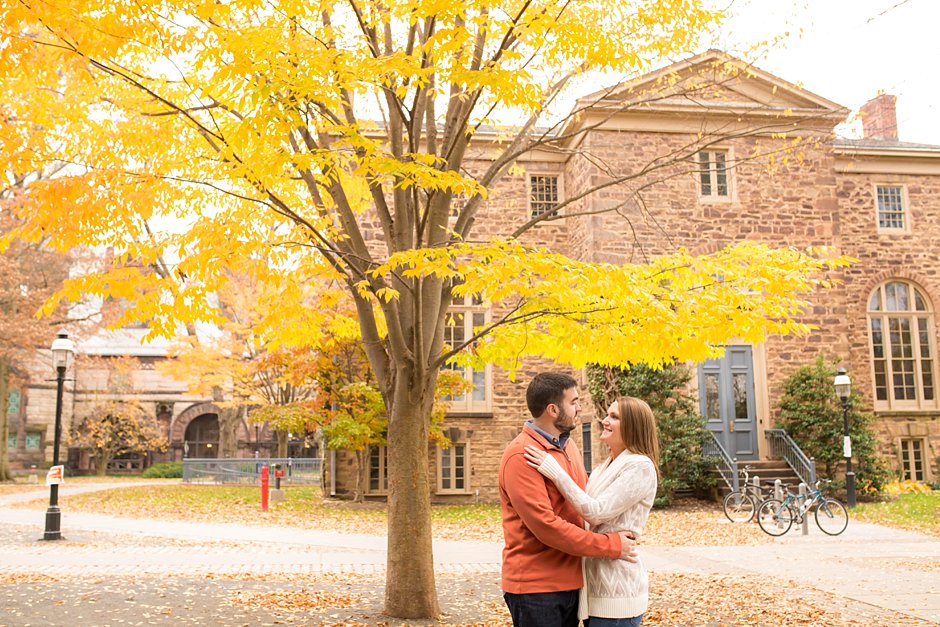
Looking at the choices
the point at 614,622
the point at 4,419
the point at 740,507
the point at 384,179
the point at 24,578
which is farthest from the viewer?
the point at 4,419

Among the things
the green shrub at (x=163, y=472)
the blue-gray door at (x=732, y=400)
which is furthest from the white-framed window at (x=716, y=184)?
the green shrub at (x=163, y=472)

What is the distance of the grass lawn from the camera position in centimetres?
1549

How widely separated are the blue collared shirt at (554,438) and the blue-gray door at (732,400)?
17.1 metres

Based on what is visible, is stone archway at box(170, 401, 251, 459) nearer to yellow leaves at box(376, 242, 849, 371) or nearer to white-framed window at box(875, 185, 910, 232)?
white-framed window at box(875, 185, 910, 232)

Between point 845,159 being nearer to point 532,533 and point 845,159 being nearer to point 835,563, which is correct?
point 835,563

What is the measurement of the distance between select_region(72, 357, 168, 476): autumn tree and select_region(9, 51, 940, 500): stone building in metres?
19.5

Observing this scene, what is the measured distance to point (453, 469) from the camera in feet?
71.1

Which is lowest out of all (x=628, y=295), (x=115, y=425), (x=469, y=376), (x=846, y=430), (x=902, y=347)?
(x=846, y=430)

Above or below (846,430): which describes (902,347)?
above

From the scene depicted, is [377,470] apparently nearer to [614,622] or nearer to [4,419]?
[4,419]

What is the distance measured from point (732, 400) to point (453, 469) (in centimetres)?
692

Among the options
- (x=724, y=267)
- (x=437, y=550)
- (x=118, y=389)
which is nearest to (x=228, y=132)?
(x=724, y=267)

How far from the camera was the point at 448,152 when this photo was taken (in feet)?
27.1

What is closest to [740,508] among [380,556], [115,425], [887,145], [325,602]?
[380,556]
